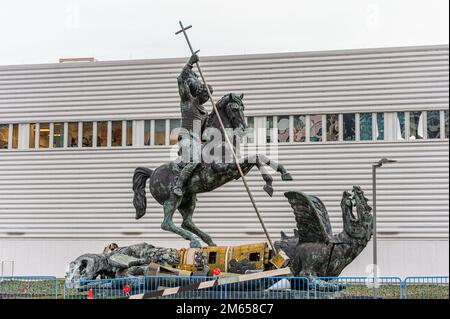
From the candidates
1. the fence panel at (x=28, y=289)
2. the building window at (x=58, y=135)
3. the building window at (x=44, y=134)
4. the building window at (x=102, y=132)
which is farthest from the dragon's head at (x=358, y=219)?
the building window at (x=44, y=134)

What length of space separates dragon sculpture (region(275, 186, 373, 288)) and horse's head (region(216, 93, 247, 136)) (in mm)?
2122

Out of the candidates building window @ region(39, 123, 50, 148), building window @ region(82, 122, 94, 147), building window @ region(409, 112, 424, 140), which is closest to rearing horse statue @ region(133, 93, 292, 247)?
building window @ region(82, 122, 94, 147)

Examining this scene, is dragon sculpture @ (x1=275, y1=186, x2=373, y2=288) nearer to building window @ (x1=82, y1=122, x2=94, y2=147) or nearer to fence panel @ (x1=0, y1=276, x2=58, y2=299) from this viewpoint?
fence panel @ (x1=0, y1=276, x2=58, y2=299)

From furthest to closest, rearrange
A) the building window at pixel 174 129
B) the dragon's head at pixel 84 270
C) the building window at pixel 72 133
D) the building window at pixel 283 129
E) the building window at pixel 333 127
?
1. the building window at pixel 72 133
2. the building window at pixel 174 129
3. the building window at pixel 283 129
4. the building window at pixel 333 127
5. the dragon's head at pixel 84 270

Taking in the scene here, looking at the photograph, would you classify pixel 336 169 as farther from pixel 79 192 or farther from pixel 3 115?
pixel 3 115

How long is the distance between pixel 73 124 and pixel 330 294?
73.5ft

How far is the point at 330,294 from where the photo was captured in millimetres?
20844

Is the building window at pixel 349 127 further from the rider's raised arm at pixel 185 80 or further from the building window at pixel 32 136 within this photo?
the rider's raised arm at pixel 185 80

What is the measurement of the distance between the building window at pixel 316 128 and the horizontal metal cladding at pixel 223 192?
0.40m

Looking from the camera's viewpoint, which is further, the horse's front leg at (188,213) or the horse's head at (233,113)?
the horse's front leg at (188,213)

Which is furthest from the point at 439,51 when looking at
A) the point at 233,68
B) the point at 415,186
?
the point at 233,68

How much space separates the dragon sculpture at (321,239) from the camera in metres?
21.9

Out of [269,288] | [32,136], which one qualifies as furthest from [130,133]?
[269,288]
